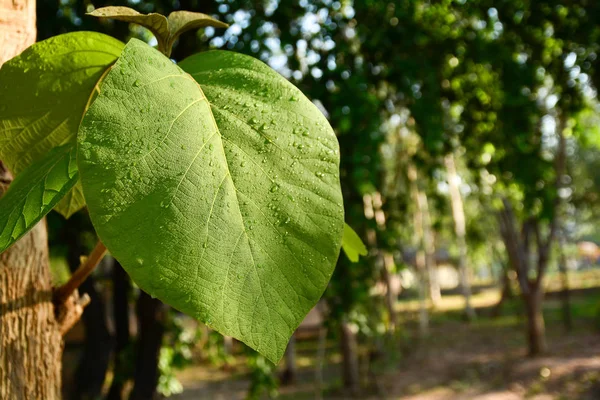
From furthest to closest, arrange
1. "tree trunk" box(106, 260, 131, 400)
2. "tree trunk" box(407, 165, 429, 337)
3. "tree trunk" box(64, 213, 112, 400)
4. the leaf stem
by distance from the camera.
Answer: "tree trunk" box(407, 165, 429, 337) → "tree trunk" box(64, 213, 112, 400) → "tree trunk" box(106, 260, 131, 400) → the leaf stem

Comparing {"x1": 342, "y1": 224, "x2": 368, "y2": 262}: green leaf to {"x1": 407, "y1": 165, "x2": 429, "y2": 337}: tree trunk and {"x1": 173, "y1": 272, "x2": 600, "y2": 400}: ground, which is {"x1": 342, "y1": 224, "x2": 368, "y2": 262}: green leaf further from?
{"x1": 407, "y1": 165, "x2": 429, "y2": 337}: tree trunk

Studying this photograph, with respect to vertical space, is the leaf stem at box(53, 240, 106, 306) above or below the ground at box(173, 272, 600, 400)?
above

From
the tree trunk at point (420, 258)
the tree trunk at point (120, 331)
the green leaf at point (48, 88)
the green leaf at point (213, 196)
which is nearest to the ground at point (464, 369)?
the tree trunk at point (420, 258)

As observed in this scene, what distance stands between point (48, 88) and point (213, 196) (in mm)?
282

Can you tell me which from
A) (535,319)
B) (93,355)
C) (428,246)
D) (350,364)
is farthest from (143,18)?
(428,246)

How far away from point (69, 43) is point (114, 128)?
0.70 ft

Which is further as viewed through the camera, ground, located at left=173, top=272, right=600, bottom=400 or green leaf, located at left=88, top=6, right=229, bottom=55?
ground, located at left=173, top=272, right=600, bottom=400

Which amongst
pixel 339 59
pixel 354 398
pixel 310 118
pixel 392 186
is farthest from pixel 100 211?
pixel 354 398

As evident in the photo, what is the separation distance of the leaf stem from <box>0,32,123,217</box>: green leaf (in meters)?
0.13

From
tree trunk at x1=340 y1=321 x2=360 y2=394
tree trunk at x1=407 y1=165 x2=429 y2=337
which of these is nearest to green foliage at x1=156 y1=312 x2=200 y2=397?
tree trunk at x1=340 y1=321 x2=360 y2=394

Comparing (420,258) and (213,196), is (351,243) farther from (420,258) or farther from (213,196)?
(420,258)

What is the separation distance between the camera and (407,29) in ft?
14.6

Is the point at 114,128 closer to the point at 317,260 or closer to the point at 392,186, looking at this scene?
the point at 317,260

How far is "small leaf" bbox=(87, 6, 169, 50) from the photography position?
0.51m
